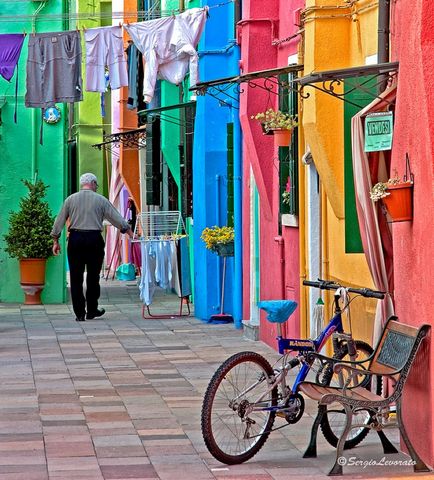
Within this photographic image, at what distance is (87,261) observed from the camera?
18.7 m

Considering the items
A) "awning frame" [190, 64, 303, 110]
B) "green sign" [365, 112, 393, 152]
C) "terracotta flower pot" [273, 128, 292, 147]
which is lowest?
"green sign" [365, 112, 393, 152]

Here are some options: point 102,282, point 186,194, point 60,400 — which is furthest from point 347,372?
point 102,282

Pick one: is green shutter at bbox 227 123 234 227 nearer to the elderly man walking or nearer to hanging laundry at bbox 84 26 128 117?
the elderly man walking

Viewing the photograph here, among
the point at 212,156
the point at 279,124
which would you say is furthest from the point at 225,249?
the point at 279,124

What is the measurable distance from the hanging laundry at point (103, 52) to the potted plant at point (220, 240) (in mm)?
3370

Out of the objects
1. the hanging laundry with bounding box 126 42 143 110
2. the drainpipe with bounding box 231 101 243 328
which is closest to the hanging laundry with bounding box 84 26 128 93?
the drainpipe with bounding box 231 101 243 328

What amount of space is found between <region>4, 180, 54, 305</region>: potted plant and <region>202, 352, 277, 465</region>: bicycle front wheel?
12916 mm

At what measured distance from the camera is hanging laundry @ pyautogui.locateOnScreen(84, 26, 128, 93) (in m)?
19.6

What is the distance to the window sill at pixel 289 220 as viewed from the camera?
45.1ft

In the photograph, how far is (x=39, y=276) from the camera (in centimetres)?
2125

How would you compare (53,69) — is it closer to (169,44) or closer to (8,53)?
(8,53)

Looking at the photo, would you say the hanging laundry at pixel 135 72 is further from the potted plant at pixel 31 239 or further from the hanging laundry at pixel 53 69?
the hanging laundry at pixel 53 69

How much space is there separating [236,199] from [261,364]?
8.82 metres

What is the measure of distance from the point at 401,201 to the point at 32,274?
1362 centimetres
